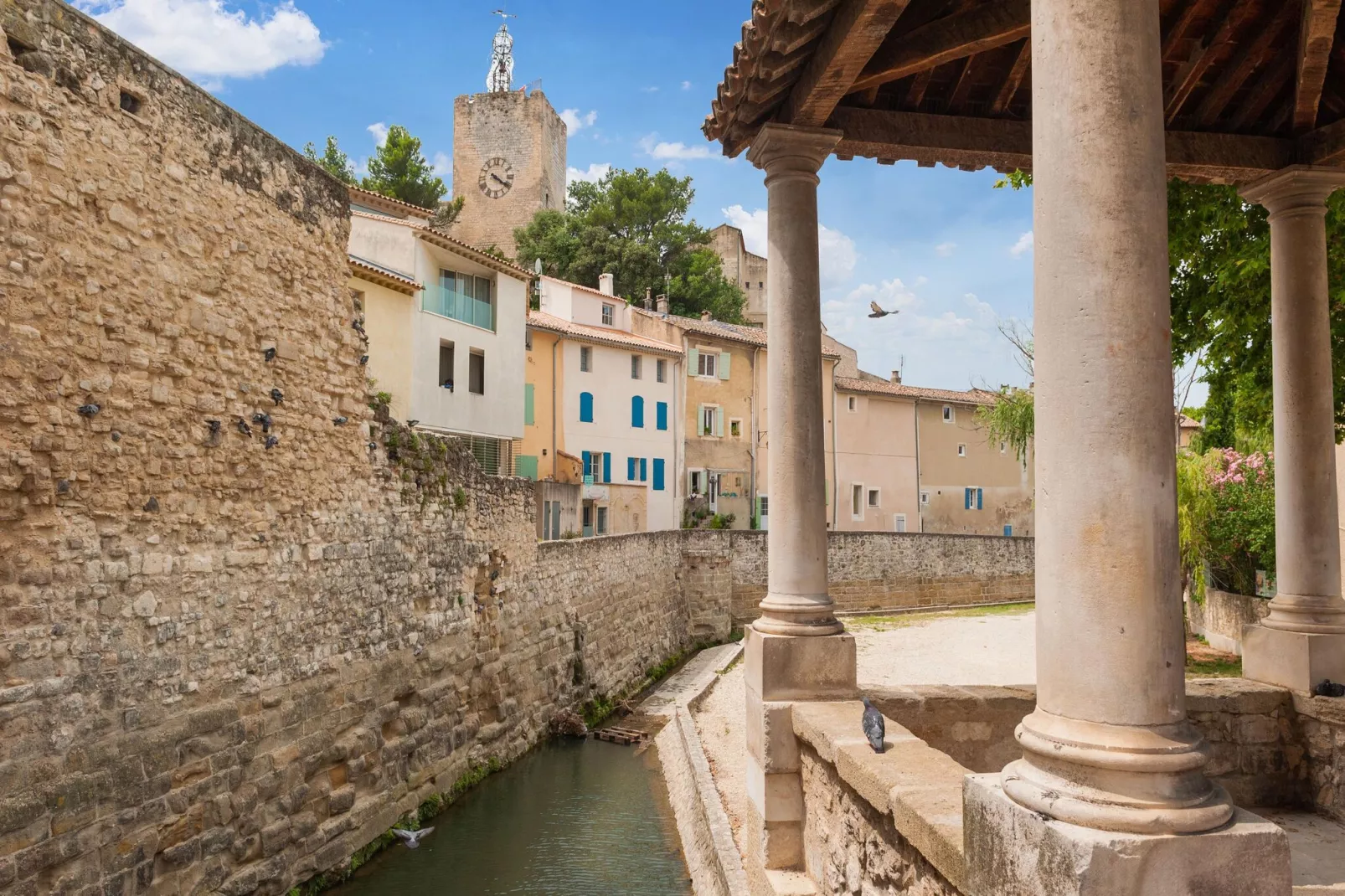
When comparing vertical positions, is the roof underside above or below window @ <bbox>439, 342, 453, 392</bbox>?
below

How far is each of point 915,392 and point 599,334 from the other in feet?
52.5

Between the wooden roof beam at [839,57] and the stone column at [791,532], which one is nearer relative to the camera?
the wooden roof beam at [839,57]

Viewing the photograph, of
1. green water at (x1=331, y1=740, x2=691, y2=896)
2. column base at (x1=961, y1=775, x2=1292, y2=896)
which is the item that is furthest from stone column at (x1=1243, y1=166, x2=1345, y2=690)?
green water at (x1=331, y1=740, x2=691, y2=896)

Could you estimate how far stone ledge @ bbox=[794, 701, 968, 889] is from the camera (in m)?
3.04

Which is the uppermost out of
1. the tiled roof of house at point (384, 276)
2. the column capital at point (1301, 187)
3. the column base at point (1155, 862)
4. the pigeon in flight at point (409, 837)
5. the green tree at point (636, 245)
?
the green tree at point (636, 245)

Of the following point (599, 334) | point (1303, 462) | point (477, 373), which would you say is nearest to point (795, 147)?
point (1303, 462)

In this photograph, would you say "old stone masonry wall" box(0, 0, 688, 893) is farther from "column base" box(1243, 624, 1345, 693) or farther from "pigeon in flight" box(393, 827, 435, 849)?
"column base" box(1243, 624, 1345, 693)

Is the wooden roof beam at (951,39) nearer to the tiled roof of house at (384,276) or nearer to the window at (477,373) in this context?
the tiled roof of house at (384,276)

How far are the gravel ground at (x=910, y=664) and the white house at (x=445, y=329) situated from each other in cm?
840

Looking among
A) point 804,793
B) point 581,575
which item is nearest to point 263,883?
point 804,793

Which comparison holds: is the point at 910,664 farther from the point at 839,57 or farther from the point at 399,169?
the point at 399,169

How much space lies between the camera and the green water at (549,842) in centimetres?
992

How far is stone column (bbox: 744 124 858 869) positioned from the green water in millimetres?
5322

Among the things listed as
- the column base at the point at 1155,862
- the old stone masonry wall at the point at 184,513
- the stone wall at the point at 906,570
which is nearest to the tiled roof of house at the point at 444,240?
the old stone masonry wall at the point at 184,513
